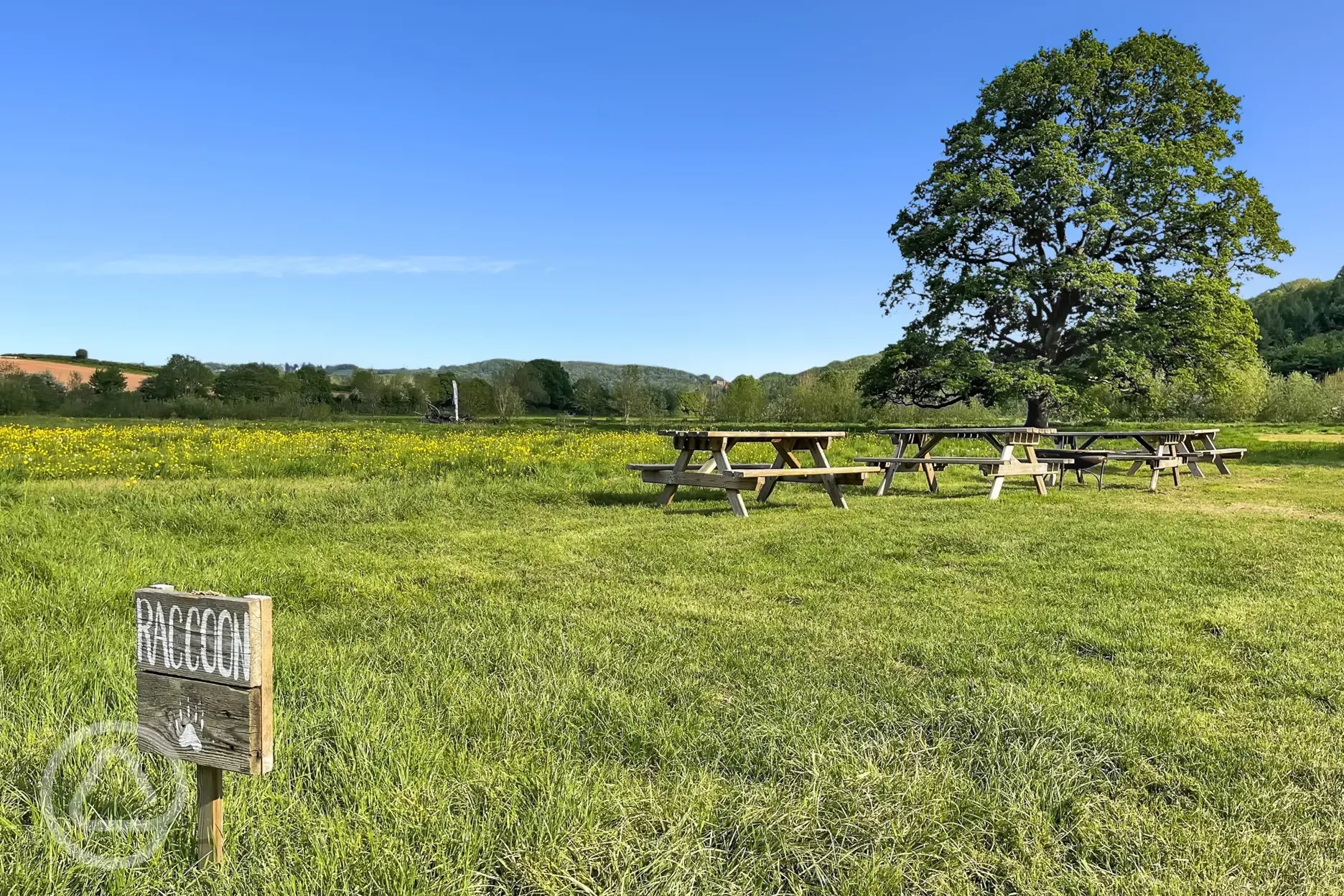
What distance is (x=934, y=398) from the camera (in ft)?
82.3

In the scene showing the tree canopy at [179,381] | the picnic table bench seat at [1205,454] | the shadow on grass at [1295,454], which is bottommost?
the shadow on grass at [1295,454]

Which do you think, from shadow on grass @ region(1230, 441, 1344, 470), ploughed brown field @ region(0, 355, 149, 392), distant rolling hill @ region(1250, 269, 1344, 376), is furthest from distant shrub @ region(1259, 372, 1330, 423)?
ploughed brown field @ region(0, 355, 149, 392)

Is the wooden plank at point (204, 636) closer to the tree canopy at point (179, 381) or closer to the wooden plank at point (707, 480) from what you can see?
the wooden plank at point (707, 480)

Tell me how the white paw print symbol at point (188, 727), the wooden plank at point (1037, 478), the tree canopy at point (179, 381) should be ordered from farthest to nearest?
the tree canopy at point (179, 381)
the wooden plank at point (1037, 478)
the white paw print symbol at point (188, 727)

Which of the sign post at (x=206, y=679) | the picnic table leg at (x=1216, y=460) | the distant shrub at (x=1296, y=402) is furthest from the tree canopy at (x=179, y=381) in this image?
the distant shrub at (x=1296, y=402)

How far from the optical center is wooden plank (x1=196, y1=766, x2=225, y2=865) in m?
2.00

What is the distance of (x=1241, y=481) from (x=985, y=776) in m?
14.2

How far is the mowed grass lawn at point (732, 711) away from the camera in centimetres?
215

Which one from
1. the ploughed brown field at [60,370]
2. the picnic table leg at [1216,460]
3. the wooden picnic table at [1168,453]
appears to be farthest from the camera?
the ploughed brown field at [60,370]

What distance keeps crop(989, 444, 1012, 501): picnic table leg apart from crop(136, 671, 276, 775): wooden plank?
33.4 feet

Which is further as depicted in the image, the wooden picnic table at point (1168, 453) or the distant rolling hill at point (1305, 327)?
the distant rolling hill at point (1305, 327)

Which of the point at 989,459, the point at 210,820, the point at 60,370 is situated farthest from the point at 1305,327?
the point at 60,370

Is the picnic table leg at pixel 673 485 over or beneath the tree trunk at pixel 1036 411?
beneath

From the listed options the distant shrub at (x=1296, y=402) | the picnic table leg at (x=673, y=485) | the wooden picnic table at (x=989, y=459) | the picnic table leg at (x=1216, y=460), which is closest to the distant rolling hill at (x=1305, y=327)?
the distant shrub at (x=1296, y=402)
